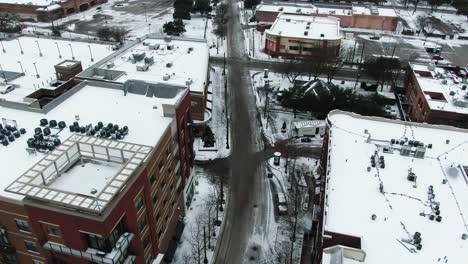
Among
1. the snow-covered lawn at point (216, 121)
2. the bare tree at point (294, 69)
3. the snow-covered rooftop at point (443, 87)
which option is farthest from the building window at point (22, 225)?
the bare tree at point (294, 69)

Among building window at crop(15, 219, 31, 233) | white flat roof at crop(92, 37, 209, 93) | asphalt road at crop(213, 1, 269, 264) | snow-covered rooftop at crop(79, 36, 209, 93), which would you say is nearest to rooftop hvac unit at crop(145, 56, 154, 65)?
snow-covered rooftop at crop(79, 36, 209, 93)

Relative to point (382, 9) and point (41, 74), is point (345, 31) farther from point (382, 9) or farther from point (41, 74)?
point (41, 74)

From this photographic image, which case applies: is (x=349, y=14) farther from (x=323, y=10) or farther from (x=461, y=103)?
(x=461, y=103)

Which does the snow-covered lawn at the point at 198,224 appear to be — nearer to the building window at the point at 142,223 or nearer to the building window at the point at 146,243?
the building window at the point at 146,243

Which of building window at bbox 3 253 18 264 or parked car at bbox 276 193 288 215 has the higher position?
building window at bbox 3 253 18 264

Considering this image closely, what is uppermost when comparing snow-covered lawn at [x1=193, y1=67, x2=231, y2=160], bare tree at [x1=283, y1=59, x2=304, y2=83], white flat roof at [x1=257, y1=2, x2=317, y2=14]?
white flat roof at [x1=257, y1=2, x2=317, y2=14]

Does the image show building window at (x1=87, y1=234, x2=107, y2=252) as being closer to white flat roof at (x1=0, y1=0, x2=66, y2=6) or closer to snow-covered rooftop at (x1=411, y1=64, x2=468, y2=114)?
snow-covered rooftop at (x1=411, y1=64, x2=468, y2=114)

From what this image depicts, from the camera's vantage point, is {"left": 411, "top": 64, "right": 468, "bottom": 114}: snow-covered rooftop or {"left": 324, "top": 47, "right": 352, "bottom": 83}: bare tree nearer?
{"left": 411, "top": 64, "right": 468, "bottom": 114}: snow-covered rooftop

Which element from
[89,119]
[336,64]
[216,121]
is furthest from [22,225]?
[336,64]

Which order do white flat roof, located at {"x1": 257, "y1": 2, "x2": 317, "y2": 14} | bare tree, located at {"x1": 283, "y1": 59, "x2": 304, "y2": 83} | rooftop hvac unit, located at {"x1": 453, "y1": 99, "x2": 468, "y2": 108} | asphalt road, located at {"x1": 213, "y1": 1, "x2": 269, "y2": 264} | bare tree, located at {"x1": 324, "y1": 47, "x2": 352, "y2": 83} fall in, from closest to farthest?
asphalt road, located at {"x1": 213, "y1": 1, "x2": 269, "y2": 264}
rooftop hvac unit, located at {"x1": 453, "y1": 99, "x2": 468, "y2": 108}
bare tree, located at {"x1": 324, "y1": 47, "x2": 352, "y2": 83}
bare tree, located at {"x1": 283, "y1": 59, "x2": 304, "y2": 83}
white flat roof, located at {"x1": 257, "y1": 2, "x2": 317, "y2": 14}
